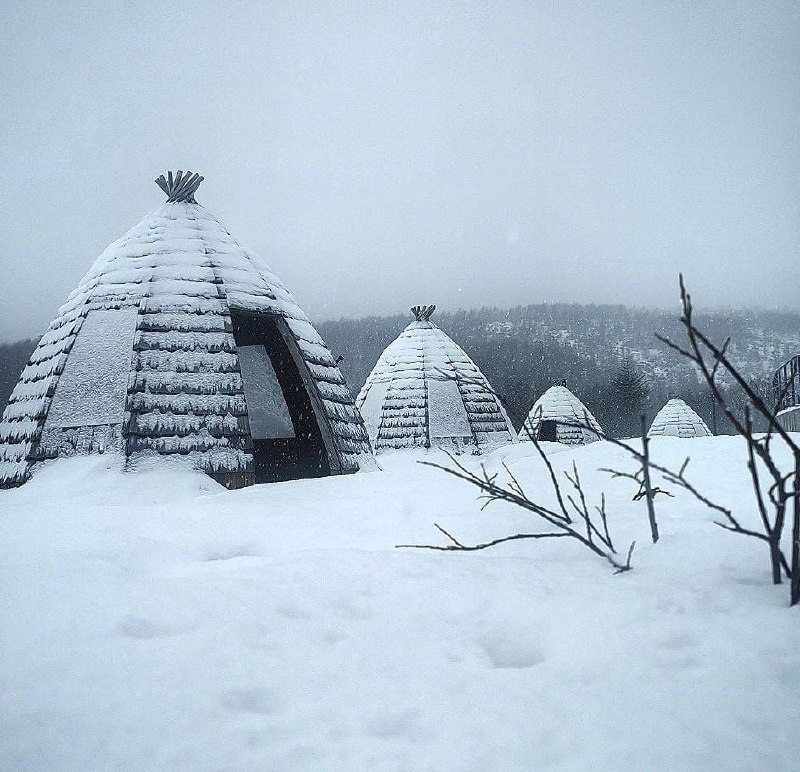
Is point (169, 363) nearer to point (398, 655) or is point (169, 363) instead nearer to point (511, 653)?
point (398, 655)

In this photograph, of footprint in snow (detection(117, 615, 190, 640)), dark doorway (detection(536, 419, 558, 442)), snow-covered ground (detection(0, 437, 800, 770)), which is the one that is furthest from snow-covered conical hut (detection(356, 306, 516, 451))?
footprint in snow (detection(117, 615, 190, 640))

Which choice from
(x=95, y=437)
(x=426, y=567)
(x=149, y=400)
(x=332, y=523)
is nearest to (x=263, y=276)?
(x=149, y=400)

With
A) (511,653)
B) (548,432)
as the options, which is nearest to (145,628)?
(511,653)

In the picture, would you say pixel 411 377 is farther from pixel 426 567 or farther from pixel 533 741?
pixel 533 741

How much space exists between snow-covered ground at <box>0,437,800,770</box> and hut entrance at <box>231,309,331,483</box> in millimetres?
6253

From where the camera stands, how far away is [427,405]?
13922 mm

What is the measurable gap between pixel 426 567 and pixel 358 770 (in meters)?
1.26

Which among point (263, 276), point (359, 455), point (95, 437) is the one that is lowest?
point (359, 455)

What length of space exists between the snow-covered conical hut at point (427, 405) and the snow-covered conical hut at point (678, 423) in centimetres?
1078

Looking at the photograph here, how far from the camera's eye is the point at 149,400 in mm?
6750

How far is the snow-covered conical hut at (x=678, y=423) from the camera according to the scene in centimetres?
2260

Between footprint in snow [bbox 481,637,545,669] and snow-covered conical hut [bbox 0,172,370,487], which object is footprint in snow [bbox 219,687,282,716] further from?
snow-covered conical hut [bbox 0,172,370,487]

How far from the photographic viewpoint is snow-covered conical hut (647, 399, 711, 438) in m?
22.6

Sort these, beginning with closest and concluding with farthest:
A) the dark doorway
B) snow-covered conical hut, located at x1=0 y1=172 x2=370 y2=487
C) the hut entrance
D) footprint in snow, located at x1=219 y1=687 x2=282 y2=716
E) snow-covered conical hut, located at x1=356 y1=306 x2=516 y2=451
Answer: footprint in snow, located at x1=219 y1=687 x2=282 y2=716 → snow-covered conical hut, located at x1=0 y1=172 x2=370 y2=487 → the hut entrance → snow-covered conical hut, located at x1=356 y1=306 x2=516 y2=451 → the dark doorway
